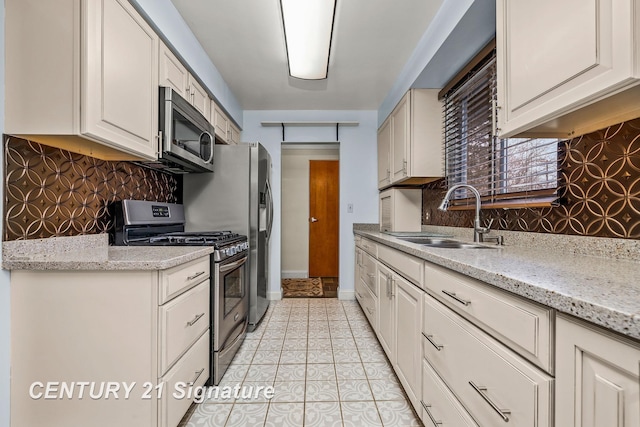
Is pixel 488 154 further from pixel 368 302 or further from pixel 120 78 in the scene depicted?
pixel 120 78

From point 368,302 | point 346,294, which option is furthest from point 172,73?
point 346,294

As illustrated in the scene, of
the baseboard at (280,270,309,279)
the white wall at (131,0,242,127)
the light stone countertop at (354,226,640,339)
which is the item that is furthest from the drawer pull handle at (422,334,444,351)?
the baseboard at (280,270,309,279)

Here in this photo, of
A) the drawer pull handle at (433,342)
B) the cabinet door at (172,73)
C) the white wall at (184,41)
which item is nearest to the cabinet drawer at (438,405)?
the drawer pull handle at (433,342)

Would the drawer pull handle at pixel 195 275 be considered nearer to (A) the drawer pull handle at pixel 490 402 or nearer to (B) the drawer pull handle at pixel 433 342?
(B) the drawer pull handle at pixel 433 342

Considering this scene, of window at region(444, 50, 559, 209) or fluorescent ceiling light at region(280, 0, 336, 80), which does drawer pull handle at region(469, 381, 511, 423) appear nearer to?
window at region(444, 50, 559, 209)

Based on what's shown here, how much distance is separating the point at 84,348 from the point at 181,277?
16.3 inches

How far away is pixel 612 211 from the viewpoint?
3.59ft

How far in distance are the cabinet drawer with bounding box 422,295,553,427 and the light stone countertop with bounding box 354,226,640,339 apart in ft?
0.63

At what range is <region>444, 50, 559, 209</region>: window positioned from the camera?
145cm

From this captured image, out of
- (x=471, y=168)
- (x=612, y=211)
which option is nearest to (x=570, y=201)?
(x=612, y=211)

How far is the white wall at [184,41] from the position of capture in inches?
63.3

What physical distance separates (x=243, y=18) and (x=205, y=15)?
0.24 metres

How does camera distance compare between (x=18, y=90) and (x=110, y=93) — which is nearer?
(x=18, y=90)

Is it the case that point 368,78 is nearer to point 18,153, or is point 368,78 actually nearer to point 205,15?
point 205,15
